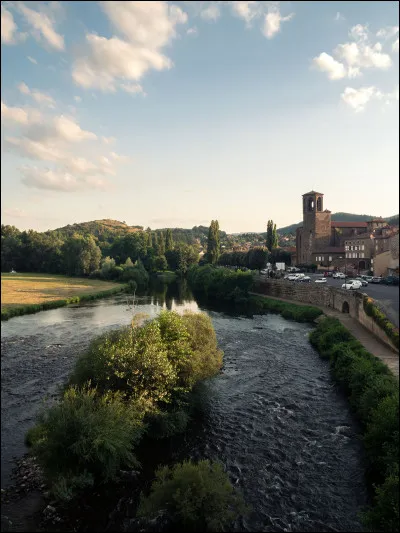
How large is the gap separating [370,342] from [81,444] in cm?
2123

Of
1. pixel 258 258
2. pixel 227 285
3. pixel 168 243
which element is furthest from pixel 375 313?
pixel 168 243

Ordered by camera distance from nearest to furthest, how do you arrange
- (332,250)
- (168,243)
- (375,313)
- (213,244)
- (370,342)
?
(370,342)
(375,313)
(332,250)
(213,244)
(168,243)

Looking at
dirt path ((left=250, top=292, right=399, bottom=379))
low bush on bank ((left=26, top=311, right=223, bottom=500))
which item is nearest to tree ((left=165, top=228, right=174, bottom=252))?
dirt path ((left=250, top=292, right=399, bottom=379))

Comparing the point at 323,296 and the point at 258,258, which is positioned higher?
the point at 258,258

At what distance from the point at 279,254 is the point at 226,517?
81865 mm

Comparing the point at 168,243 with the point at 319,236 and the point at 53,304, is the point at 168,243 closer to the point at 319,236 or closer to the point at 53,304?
the point at 319,236

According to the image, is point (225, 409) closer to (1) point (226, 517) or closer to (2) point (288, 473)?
(2) point (288, 473)

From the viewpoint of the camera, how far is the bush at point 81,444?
1167 cm

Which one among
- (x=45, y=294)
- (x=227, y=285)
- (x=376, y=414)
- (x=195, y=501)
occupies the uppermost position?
(x=45, y=294)

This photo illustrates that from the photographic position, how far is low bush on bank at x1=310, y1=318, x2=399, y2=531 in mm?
10555

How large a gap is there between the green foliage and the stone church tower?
→ 234ft

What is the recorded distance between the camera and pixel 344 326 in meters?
32.3

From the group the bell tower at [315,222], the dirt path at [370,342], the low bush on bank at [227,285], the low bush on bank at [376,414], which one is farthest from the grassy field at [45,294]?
the bell tower at [315,222]

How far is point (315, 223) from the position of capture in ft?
254
